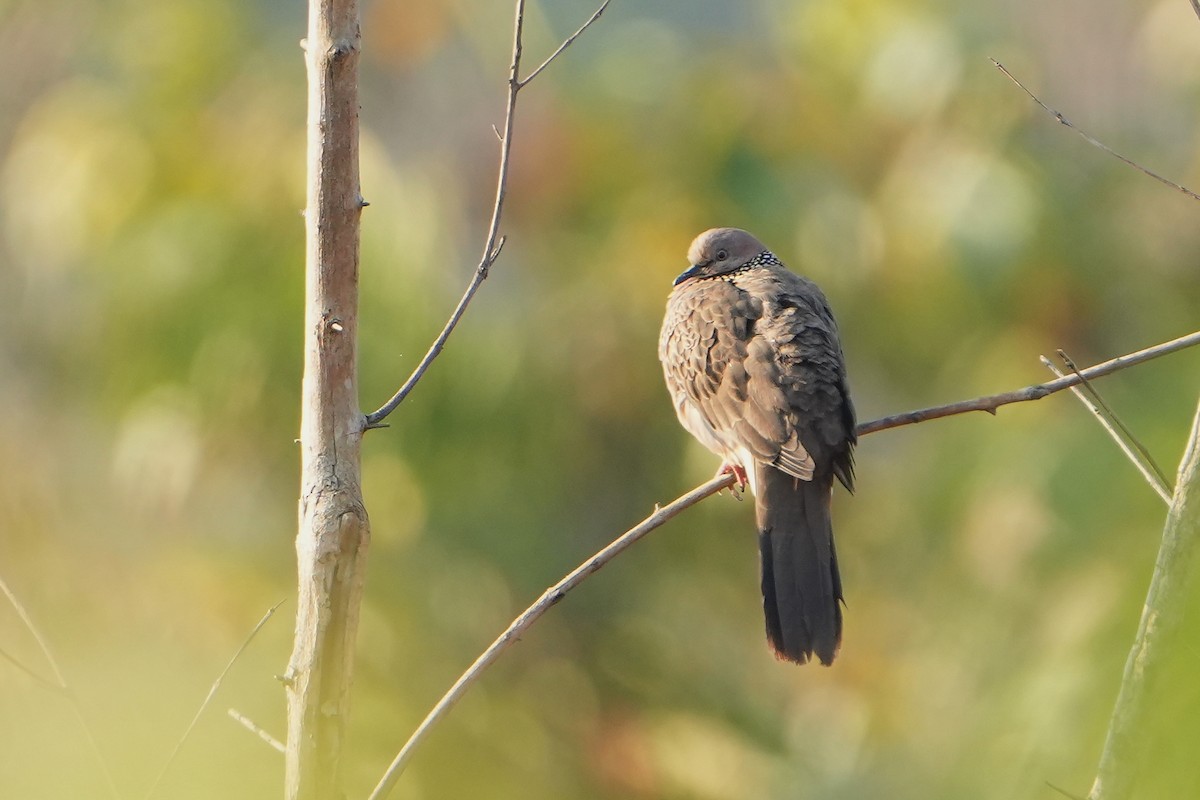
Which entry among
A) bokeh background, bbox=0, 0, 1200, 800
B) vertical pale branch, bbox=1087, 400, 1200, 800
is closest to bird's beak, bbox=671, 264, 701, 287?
bokeh background, bbox=0, 0, 1200, 800

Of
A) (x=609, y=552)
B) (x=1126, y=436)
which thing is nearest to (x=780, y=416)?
(x=1126, y=436)

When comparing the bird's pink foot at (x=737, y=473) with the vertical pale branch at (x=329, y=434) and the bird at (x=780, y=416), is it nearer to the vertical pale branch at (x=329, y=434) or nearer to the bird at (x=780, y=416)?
the bird at (x=780, y=416)

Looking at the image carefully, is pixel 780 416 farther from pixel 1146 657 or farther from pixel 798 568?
pixel 1146 657

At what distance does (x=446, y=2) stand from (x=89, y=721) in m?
5.66

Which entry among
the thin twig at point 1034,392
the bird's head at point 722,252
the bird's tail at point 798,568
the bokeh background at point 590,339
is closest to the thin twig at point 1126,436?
the thin twig at point 1034,392

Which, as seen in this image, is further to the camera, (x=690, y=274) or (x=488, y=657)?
(x=690, y=274)

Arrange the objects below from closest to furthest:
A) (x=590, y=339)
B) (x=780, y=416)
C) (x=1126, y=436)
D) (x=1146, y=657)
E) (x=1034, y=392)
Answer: (x=1146, y=657) → (x=1126, y=436) → (x=1034, y=392) → (x=780, y=416) → (x=590, y=339)

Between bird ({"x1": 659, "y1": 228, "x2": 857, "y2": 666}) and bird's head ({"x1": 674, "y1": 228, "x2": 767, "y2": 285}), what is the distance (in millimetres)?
366

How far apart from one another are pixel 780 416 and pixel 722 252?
118 cm

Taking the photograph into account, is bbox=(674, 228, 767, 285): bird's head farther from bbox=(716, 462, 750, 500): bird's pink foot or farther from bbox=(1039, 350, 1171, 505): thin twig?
bbox=(1039, 350, 1171, 505): thin twig

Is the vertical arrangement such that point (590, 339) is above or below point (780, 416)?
above

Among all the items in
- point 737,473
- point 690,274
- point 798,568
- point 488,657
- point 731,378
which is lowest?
point 488,657

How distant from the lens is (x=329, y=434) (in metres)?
2.21

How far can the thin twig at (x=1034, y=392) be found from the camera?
2.41m
